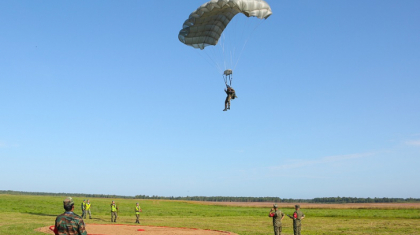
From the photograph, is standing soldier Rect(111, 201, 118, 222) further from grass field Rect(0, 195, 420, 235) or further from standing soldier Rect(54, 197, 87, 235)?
standing soldier Rect(54, 197, 87, 235)

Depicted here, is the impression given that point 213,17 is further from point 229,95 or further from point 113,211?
point 113,211

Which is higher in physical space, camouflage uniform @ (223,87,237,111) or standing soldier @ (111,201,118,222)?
camouflage uniform @ (223,87,237,111)

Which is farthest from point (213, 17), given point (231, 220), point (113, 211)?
point (231, 220)

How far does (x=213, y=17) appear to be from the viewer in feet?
87.8

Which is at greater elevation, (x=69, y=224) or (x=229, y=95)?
(x=229, y=95)

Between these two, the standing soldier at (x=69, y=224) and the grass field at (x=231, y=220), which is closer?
the standing soldier at (x=69, y=224)

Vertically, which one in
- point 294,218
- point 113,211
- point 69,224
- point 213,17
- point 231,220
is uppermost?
point 213,17

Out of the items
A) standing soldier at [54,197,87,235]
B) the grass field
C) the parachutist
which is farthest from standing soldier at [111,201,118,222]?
standing soldier at [54,197,87,235]

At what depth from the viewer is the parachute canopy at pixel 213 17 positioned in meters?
23.7

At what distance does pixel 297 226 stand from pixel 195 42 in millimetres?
15705

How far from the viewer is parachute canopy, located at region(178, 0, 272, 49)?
23.7 meters

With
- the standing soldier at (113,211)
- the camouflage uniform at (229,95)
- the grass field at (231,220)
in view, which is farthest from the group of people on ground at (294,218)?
the standing soldier at (113,211)

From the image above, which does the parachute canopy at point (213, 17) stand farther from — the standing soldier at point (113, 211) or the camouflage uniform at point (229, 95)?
the standing soldier at point (113, 211)

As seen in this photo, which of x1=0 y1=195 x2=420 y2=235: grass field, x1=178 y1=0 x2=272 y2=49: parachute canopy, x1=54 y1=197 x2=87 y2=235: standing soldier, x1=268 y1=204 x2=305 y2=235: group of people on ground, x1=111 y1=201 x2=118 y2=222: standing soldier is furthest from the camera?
x1=111 y1=201 x2=118 y2=222: standing soldier
